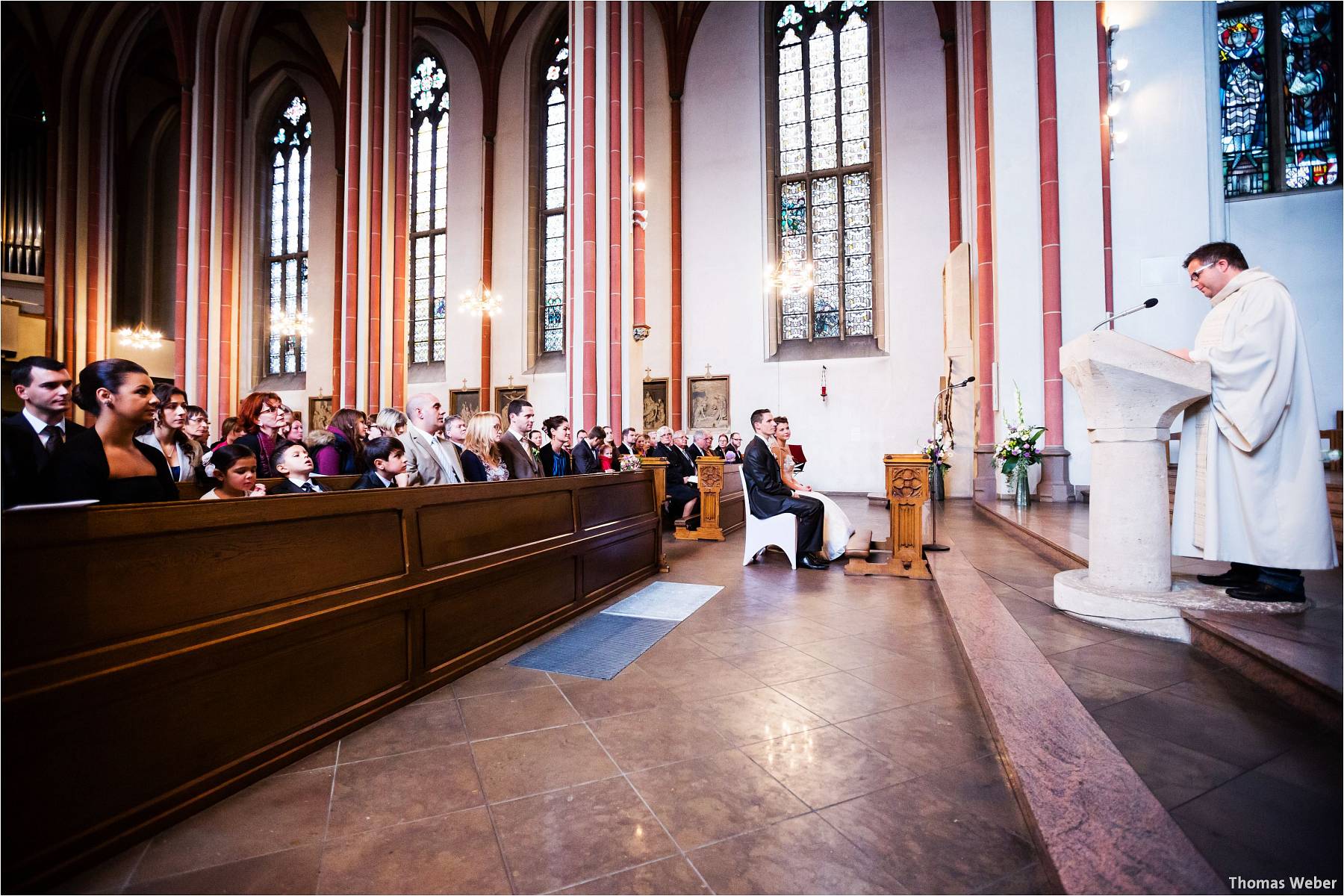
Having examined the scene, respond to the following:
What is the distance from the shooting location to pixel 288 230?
56.8ft

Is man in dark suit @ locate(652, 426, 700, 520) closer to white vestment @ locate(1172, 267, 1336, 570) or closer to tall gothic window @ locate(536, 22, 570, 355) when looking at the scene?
white vestment @ locate(1172, 267, 1336, 570)

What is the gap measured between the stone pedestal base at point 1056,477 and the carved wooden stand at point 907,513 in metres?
3.84

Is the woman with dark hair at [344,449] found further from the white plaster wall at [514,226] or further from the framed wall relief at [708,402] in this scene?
the white plaster wall at [514,226]

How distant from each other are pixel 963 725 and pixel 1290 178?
1396cm

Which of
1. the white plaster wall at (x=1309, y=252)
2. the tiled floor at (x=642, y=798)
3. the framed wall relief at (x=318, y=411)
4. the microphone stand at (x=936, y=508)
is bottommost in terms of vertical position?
the tiled floor at (x=642, y=798)

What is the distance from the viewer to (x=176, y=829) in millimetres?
1676

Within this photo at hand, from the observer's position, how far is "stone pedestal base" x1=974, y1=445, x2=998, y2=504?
8391 millimetres

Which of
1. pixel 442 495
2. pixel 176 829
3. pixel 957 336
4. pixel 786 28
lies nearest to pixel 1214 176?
pixel 957 336

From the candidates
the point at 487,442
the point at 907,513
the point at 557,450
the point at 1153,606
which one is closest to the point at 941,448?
the point at 907,513

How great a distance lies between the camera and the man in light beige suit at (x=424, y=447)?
Result: 3.72m

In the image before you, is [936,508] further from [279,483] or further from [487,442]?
[279,483]

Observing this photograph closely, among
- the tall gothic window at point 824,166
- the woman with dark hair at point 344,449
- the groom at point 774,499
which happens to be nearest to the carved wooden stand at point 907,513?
the groom at point 774,499

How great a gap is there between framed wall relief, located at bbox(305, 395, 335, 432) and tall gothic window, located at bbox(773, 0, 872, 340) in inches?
479

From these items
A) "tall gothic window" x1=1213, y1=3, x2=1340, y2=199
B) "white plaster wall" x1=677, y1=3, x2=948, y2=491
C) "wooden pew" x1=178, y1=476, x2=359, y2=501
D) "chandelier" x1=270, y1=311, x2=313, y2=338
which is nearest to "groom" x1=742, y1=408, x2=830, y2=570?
"wooden pew" x1=178, y1=476, x2=359, y2=501
